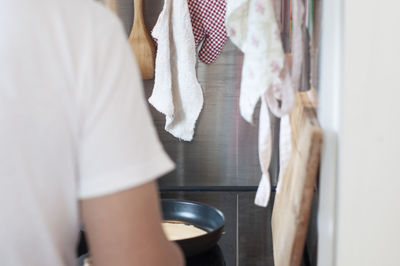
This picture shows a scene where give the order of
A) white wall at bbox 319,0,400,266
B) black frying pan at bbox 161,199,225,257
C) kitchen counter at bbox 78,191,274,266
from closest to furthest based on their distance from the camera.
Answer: white wall at bbox 319,0,400,266 < kitchen counter at bbox 78,191,274,266 < black frying pan at bbox 161,199,225,257

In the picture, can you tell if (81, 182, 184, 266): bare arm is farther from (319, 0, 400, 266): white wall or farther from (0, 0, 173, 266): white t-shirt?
(319, 0, 400, 266): white wall

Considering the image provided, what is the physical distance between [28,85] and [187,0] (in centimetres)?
93

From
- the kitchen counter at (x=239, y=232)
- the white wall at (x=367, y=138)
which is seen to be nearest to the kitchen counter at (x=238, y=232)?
the kitchen counter at (x=239, y=232)

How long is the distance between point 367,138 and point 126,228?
0.32 metres

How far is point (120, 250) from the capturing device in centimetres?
54

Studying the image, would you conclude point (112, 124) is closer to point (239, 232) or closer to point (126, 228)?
point (126, 228)

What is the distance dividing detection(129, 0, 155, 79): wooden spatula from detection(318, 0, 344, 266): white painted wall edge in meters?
0.72

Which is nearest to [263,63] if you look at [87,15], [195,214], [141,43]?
[87,15]

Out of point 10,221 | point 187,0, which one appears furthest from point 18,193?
point 187,0

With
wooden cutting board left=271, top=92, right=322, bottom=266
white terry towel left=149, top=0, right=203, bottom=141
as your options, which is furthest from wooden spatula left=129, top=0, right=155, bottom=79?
wooden cutting board left=271, top=92, right=322, bottom=266

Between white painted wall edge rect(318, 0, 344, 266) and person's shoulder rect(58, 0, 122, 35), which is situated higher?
person's shoulder rect(58, 0, 122, 35)

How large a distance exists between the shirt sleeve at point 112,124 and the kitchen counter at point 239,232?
0.46 m

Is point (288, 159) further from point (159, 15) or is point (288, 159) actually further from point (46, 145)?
point (159, 15)

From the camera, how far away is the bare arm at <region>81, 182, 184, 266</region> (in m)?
0.52
